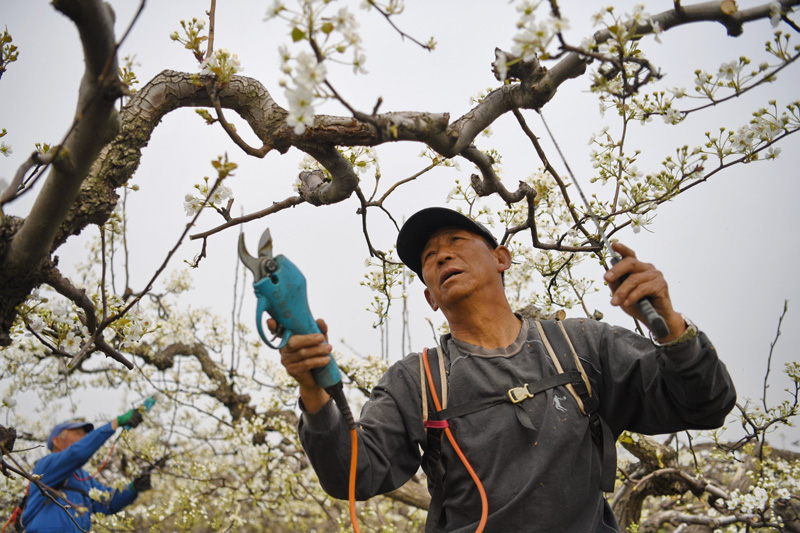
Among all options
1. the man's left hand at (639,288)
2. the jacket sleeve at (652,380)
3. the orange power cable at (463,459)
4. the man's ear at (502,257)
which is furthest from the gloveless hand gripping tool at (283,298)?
the man's ear at (502,257)

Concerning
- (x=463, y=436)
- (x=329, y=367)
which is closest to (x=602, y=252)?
(x=463, y=436)

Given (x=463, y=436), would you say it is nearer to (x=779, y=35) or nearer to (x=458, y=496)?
(x=458, y=496)

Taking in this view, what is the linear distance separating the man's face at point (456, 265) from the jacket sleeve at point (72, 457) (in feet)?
14.4

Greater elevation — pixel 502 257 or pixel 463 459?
pixel 502 257

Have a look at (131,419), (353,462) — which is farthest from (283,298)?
(131,419)

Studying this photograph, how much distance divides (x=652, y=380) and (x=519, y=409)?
0.48 meters

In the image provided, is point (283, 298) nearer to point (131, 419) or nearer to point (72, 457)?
point (131, 419)

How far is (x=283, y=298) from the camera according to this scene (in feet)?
5.43

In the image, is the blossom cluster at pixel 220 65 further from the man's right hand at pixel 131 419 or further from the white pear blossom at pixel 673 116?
the man's right hand at pixel 131 419

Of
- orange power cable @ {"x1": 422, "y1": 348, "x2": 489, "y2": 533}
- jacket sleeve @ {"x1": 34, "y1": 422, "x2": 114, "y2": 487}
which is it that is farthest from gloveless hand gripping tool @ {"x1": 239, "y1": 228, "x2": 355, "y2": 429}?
jacket sleeve @ {"x1": 34, "y1": 422, "x2": 114, "y2": 487}

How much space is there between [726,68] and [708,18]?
24 cm

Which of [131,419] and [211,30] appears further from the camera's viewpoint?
[131,419]

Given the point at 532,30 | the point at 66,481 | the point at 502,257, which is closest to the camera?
the point at 532,30

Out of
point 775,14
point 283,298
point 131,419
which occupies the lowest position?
point 283,298
